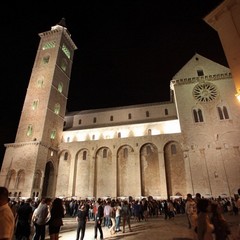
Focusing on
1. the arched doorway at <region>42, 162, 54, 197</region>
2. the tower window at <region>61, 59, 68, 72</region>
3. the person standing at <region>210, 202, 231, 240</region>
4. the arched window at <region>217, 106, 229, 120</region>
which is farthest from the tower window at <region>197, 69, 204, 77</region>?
the person standing at <region>210, 202, 231, 240</region>

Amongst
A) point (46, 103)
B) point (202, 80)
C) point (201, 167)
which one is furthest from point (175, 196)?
point (46, 103)

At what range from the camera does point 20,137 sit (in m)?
28.8

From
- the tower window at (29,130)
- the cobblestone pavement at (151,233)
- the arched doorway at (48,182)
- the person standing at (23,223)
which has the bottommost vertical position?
the cobblestone pavement at (151,233)

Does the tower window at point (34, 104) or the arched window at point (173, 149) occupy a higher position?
the tower window at point (34, 104)

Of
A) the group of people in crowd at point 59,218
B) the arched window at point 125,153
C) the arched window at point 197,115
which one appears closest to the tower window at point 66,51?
the arched window at point 125,153

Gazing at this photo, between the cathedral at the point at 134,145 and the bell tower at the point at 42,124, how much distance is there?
0.14m

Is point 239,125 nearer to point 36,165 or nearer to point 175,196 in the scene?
point 175,196

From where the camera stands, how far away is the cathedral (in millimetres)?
25891

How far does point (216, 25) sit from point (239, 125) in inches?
829

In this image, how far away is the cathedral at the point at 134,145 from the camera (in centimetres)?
2589

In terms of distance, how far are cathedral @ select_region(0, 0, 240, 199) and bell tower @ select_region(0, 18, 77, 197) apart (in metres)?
0.14

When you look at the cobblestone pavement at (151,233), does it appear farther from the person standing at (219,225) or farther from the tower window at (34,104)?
the tower window at (34,104)

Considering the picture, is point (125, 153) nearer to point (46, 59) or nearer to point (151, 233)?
point (151, 233)

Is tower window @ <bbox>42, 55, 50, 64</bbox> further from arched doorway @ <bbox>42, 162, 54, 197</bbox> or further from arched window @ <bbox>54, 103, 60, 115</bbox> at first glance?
arched doorway @ <bbox>42, 162, 54, 197</bbox>
